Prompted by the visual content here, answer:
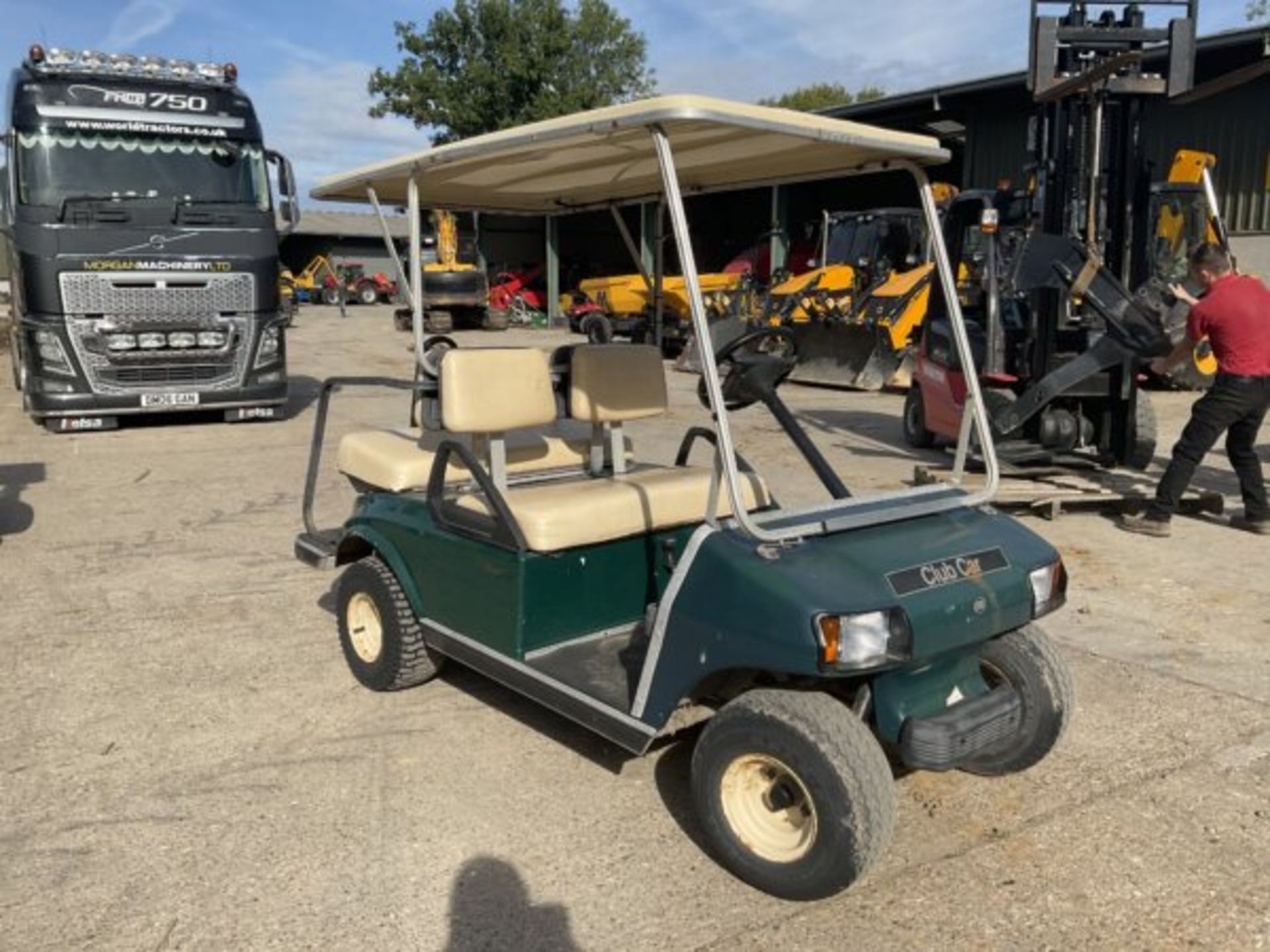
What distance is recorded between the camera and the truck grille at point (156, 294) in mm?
9383

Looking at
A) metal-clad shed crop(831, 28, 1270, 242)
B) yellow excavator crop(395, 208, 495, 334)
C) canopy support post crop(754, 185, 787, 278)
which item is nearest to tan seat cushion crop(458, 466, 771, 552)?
metal-clad shed crop(831, 28, 1270, 242)

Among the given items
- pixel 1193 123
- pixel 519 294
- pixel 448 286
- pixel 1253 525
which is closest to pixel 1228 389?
pixel 1253 525

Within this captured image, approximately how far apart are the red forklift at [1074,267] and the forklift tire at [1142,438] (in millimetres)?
11

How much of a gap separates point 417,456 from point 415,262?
0.77 meters

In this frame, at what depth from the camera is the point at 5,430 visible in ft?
34.4

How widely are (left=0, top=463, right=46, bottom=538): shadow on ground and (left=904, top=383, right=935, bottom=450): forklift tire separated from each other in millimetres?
6713

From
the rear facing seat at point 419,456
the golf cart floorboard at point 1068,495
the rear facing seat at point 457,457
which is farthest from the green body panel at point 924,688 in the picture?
the golf cart floorboard at point 1068,495

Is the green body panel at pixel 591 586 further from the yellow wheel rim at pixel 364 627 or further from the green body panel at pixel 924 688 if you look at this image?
the green body panel at pixel 924 688

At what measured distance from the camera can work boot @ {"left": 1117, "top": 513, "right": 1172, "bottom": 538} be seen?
6.22 m

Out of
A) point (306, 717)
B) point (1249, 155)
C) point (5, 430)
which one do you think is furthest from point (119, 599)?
point (1249, 155)

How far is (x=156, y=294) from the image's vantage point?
9.67 metres

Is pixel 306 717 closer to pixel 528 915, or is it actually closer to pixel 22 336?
pixel 528 915

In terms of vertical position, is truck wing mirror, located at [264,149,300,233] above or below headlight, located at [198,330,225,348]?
above

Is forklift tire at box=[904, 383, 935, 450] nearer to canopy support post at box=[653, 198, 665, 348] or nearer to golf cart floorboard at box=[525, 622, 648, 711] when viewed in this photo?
canopy support post at box=[653, 198, 665, 348]
